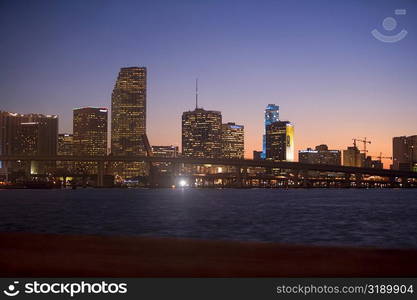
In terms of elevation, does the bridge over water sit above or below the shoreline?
above

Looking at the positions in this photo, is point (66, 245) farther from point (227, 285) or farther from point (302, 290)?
point (302, 290)

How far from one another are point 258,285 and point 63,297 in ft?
5.38

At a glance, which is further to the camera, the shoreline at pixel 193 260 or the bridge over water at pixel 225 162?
the bridge over water at pixel 225 162

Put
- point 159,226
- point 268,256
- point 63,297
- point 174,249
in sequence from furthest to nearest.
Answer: point 159,226 < point 174,249 < point 268,256 < point 63,297

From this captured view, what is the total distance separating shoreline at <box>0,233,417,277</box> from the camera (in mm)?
5180

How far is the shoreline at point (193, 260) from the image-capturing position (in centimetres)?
518

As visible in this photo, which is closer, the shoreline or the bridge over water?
the shoreline

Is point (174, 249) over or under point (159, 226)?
over

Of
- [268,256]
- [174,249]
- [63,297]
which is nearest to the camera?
[63,297]

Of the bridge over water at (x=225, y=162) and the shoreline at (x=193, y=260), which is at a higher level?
the bridge over water at (x=225, y=162)

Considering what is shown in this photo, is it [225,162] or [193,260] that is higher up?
[225,162]

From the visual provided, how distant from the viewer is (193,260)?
5594mm

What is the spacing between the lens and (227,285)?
15.9 feet

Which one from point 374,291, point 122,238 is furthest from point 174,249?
point 374,291
